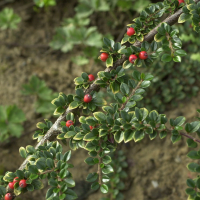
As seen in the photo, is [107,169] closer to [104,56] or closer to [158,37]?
[104,56]

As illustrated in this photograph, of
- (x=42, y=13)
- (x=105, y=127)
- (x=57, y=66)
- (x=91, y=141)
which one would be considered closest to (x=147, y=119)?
(x=105, y=127)

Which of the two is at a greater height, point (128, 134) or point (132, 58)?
point (132, 58)

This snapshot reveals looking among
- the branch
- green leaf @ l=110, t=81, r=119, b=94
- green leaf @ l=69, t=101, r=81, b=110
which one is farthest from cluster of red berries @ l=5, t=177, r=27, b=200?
green leaf @ l=110, t=81, r=119, b=94

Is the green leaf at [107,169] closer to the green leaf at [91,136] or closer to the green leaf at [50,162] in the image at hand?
the green leaf at [91,136]

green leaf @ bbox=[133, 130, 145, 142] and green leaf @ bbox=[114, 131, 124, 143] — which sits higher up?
green leaf @ bbox=[133, 130, 145, 142]

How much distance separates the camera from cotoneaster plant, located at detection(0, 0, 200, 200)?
4.21 feet

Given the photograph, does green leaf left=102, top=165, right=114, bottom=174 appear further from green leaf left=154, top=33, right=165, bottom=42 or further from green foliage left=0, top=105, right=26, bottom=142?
green foliage left=0, top=105, right=26, bottom=142

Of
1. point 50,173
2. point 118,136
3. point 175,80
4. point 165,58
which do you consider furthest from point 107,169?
point 175,80

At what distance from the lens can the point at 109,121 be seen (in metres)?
1.33

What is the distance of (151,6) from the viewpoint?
1541 millimetres

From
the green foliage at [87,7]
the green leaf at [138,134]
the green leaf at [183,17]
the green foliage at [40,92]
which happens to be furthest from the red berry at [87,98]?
the green foliage at [87,7]

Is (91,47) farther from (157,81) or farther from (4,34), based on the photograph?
(4,34)

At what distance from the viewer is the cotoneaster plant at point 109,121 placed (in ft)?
4.21

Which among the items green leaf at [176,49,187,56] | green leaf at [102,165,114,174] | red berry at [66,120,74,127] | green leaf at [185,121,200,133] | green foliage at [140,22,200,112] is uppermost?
green leaf at [176,49,187,56]
